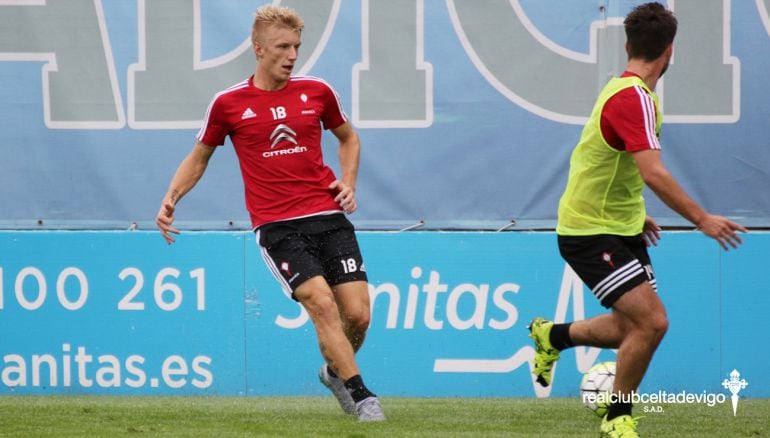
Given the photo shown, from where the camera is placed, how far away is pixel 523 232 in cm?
888

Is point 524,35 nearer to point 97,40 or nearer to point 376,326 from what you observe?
point 376,326

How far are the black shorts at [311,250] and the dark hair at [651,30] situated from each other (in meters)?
1.84

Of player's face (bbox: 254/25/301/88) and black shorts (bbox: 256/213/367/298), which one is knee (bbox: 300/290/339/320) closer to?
black shorts (bbox: 256/213/367/298)

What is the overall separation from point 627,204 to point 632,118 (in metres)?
0.55

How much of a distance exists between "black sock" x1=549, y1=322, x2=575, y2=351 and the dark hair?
4.88 feet

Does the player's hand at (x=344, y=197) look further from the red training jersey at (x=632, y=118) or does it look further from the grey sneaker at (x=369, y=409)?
the red training jersey at (x=632, y=118)

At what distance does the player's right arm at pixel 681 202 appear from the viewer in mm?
5020

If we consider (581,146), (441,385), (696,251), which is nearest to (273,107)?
(581,146)

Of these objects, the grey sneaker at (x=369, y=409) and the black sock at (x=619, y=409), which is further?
the grey sneaker at (x=369, y=409)

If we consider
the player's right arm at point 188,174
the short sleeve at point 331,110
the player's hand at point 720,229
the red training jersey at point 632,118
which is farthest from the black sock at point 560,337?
the player's right arm at point 188,174

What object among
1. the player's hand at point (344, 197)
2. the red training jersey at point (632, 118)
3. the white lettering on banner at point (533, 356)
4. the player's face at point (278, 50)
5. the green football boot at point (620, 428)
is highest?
the player's face at point (278, 50)

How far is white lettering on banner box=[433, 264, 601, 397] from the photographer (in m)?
8.77

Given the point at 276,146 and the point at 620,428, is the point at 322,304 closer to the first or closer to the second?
the point at 276,146

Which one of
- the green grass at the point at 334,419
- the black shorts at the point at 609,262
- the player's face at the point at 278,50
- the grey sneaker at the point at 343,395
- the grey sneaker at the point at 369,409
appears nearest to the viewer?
the black shorts at the point at 609,262
